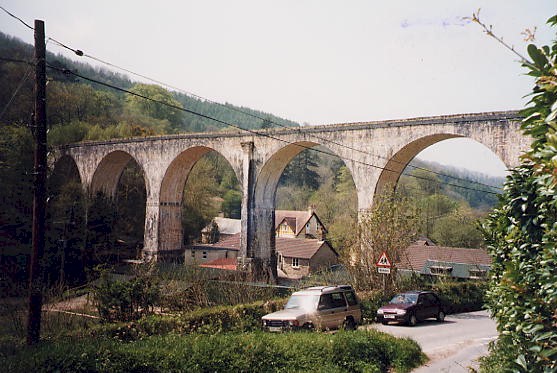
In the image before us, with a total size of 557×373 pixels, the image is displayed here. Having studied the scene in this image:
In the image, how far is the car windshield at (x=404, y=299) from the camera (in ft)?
45.9

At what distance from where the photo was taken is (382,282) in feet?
53.3

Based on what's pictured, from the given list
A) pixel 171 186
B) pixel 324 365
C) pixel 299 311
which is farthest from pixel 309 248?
pixel 324 365

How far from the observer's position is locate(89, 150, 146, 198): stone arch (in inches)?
1188

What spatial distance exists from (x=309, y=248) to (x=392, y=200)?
1965 centimetres

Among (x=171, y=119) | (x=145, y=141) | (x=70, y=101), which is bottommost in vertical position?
(x=145, y=141)

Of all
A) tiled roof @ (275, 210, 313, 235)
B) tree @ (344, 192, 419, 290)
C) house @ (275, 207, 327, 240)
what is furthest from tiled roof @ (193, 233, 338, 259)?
tree @ (344, 192, 419, 290)

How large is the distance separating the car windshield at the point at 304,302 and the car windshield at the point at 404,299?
12.7 ft

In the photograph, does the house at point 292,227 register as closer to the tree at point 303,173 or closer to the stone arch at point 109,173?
the tree at point 303,173

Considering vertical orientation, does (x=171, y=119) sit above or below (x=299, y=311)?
above

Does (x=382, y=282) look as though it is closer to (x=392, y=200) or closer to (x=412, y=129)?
(x=392, y=200)

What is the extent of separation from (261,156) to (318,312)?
13.2 m

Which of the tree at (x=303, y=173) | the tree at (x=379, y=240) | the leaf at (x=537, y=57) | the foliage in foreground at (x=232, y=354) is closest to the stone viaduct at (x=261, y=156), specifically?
the tree at (x=379, y=240)

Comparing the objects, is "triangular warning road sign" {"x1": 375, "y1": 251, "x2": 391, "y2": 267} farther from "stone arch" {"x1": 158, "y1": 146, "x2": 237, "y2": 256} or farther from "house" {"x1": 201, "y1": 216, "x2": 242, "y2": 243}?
"house" {"x1": 201, "y1": 216, "x2": 242, "y2": 243}

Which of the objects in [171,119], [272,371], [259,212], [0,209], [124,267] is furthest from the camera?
[171,119]
